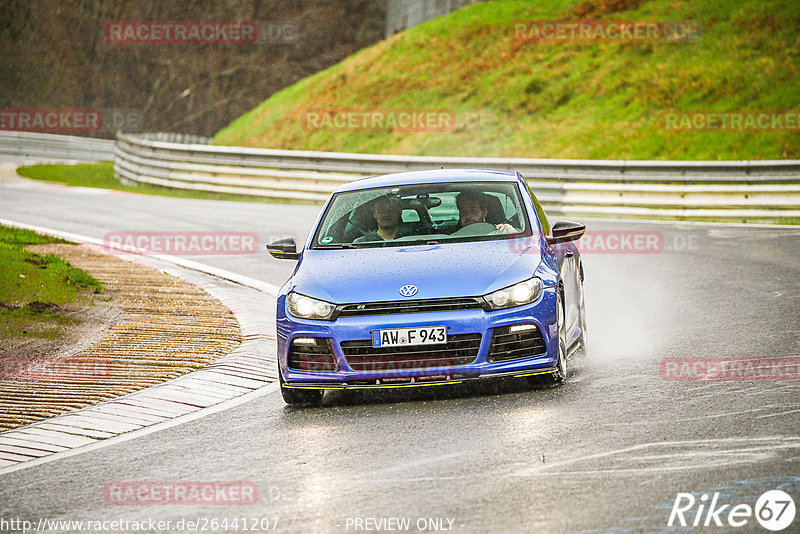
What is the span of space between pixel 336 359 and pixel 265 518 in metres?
2.28

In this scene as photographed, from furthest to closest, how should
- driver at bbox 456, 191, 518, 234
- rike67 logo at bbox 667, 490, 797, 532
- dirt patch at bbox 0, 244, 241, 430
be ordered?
driver at bbox 456, 191, 518, 234 < dirt patch at bbox 0, 244, 241, 430 < rike67 logo at bbox 667, 490, 797, 532

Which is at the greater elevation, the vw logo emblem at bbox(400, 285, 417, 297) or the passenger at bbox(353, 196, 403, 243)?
the passenger at bbox(353, 196, 403, 243)

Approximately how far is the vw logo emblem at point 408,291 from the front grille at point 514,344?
590 millimetres

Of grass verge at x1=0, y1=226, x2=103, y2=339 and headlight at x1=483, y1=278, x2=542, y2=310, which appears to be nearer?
headlight at x1=483, y1=278, x2=542, y2=310

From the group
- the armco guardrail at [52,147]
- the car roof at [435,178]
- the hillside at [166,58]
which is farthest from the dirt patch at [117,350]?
the hillside at [166,58]

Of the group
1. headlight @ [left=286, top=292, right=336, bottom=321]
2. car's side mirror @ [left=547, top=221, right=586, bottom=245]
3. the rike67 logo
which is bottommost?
the rike67 logo

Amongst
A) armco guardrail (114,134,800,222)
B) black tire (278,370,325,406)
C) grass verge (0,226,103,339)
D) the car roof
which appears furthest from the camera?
armco guardrail (114,134,800,222)

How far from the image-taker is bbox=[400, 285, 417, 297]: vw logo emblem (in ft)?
24.5

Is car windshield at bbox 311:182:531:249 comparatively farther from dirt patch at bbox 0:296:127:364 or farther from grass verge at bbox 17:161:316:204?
grass verge at bbox 17:161:316:204

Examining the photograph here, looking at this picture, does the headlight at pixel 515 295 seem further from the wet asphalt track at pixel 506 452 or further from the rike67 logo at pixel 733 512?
the rike67 logo at pixel 733 512

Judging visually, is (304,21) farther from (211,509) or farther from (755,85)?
(211,509)

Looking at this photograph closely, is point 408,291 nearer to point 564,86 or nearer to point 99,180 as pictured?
point 99,180

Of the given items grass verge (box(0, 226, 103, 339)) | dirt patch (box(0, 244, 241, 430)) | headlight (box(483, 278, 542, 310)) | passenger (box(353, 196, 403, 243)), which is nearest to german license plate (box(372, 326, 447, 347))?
headlight (box(483, 278, 542, 310))

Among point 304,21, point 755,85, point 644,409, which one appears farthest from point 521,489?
point 304,21
